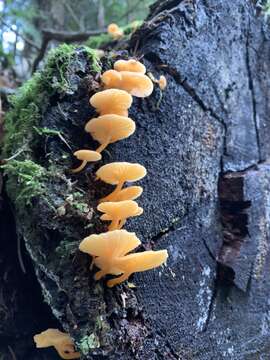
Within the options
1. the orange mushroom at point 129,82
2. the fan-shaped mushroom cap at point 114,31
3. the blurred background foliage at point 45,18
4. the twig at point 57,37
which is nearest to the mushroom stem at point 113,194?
the orange mushroom at point 129,82

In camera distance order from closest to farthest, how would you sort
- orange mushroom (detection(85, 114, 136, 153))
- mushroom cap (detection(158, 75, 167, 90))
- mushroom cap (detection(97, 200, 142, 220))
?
1. mushroom cap (detection(97, 200, 142, 220))
2. orange mushroom (detection(85, 114, 136, 153))
3. mushroom cap (detection(158, 75, 167, 90))

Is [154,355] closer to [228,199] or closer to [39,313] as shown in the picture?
[39,313]

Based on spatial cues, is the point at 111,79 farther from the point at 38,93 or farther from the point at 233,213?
the point at 233,213

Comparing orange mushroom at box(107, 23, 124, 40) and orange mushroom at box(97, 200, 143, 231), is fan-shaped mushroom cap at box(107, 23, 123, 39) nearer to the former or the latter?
orange mushroom at box(107, 23, 124, 40)

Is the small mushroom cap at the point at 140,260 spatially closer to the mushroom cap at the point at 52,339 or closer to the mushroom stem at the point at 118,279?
the mushroom stem at the point at 118,279

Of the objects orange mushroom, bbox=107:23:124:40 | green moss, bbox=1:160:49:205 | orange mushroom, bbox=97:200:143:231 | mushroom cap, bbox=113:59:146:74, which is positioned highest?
orange mushroom, bbox=107:23:124:40

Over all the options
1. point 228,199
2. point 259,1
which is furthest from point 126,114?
point 259,1

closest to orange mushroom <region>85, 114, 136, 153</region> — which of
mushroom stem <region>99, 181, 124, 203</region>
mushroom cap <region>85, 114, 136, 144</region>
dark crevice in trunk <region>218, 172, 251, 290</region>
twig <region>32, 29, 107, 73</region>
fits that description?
mushroom cap <region>85, 114, 136, 144</region>

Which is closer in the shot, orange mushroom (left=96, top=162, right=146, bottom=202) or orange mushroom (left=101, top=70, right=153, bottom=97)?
orange mushroom (left=96, top=162, right=146, bottom=202)
